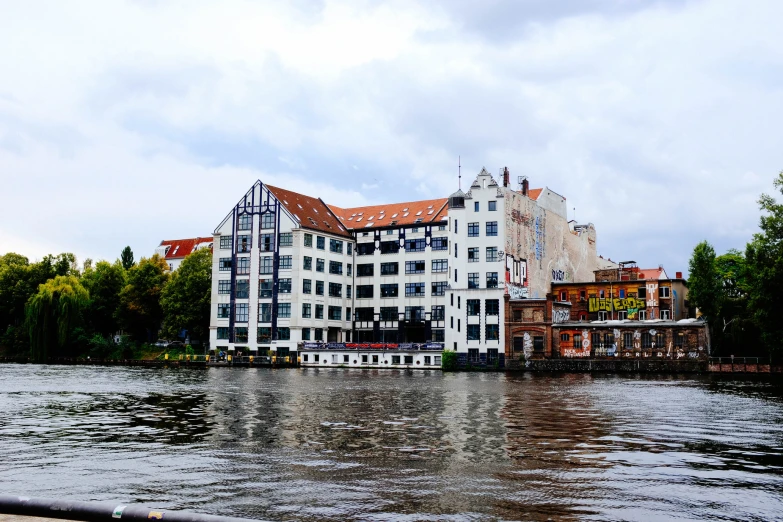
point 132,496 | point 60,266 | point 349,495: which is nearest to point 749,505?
point 349,495

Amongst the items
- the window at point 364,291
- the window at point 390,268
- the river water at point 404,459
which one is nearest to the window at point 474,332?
the window at point 390,268

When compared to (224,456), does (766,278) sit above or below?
above

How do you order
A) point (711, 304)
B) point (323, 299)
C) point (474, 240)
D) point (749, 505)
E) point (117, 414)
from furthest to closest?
point (323, 299) → point (474, 240) → point (711, 304) → point (117, 414) → point (749, 505)

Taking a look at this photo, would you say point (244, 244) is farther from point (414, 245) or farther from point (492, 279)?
point (492, 279)

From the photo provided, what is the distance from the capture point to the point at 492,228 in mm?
105625

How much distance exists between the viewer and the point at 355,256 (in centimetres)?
12512

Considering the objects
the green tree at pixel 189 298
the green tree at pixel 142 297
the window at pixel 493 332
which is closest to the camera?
the window at pixel 493 332

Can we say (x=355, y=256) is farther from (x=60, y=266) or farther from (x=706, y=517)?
(x=706, y=517)

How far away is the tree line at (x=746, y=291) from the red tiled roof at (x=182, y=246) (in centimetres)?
11702

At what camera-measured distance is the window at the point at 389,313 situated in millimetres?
119438

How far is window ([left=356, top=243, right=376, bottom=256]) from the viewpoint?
123500mm

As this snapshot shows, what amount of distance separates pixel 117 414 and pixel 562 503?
23.0 meters

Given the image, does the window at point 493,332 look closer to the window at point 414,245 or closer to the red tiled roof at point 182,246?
the window at point 414,245

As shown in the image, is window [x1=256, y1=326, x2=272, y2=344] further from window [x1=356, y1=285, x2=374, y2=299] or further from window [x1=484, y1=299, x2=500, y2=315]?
window [x1=484, y1=299, x2=500, y2=315]
